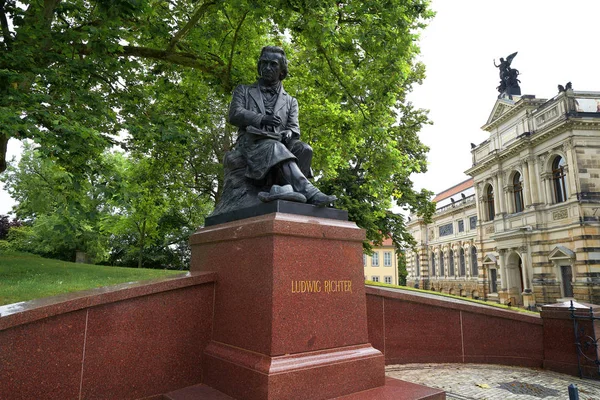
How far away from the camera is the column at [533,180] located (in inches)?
1230

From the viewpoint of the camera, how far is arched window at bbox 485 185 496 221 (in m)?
39.4

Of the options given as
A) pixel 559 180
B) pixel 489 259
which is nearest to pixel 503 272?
pixel 489 259

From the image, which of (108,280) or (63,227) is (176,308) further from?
(108,280)

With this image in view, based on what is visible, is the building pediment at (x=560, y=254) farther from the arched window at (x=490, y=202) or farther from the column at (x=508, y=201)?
the arched window at (x=490, y=202)

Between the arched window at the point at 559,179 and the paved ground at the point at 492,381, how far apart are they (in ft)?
88.0

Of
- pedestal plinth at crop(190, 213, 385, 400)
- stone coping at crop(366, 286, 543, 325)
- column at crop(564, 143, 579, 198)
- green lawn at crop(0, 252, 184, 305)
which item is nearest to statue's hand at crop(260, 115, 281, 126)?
pedestal plinth at crop(190, 213, 385, 400)

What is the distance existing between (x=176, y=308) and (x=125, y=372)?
31.1 inches

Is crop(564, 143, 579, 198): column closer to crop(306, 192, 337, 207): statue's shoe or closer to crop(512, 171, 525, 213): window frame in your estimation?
crop(512, 171, 525, 213): window frame

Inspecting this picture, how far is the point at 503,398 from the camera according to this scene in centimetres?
539

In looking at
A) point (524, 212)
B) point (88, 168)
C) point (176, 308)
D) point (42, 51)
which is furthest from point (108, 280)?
point (524, 212)

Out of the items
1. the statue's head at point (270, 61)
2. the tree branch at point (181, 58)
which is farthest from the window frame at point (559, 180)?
the statue's head at point (270, 61)

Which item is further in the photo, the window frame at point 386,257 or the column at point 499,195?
the window frame at point 386,257

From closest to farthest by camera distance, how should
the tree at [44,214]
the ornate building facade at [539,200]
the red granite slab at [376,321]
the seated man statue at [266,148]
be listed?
the seated man statue at [266,148] → the red granite slab at [376,321] → the tree at [44,214] → the ornate building facade at [539,200]

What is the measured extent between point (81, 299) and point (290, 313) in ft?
6.61
